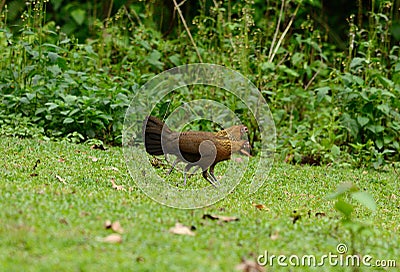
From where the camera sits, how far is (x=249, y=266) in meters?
3.41

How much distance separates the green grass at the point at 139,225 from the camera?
3.31m

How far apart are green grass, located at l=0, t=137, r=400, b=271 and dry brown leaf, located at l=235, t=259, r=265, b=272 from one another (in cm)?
4

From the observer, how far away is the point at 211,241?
148 inches

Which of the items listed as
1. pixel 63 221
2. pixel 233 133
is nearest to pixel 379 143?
pixel 233 133

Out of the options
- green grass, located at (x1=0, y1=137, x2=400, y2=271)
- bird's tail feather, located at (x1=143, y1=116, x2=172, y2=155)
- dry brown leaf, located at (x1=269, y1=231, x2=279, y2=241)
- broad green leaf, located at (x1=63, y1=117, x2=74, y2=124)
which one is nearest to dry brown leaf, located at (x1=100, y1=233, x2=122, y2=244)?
green grass, located at (x1=0, y1=137, x2=400, y2=271)

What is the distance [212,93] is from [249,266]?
19.4 feet

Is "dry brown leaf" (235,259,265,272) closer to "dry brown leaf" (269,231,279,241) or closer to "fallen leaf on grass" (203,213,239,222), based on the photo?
"dry brown leaf" (269,231,279,241)

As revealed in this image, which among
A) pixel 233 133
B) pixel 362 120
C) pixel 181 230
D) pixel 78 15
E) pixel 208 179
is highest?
pixel 181 230

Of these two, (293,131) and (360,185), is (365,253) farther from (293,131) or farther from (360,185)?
(293,131)

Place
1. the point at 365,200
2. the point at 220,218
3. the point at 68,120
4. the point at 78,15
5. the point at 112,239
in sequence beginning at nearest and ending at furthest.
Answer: the point at 112,239, the point at 365,200, the point at 220,218, the point at 68,120, the point at 78,15

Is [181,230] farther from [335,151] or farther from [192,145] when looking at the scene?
[335,151]

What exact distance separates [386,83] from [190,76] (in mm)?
2717
